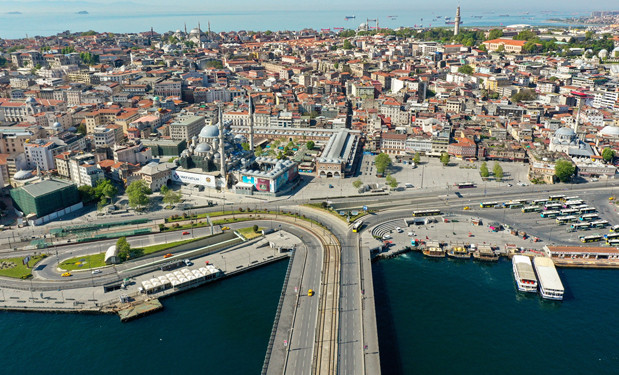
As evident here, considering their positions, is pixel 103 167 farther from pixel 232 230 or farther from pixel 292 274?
pixel 292 274

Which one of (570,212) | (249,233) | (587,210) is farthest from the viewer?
(587,210)

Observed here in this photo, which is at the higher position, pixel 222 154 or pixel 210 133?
pixel 210 133

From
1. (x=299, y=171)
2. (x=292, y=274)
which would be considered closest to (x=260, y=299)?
(x=292, y=274)

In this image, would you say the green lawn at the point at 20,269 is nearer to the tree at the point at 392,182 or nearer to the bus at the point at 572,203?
the tree at the point at 392,182

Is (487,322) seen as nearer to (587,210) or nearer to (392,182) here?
(587,210)

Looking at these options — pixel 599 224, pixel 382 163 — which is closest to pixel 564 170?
pixel 599 224

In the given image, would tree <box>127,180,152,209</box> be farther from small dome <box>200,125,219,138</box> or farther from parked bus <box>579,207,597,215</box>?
parked bus <box>579,207,597,215</box>
